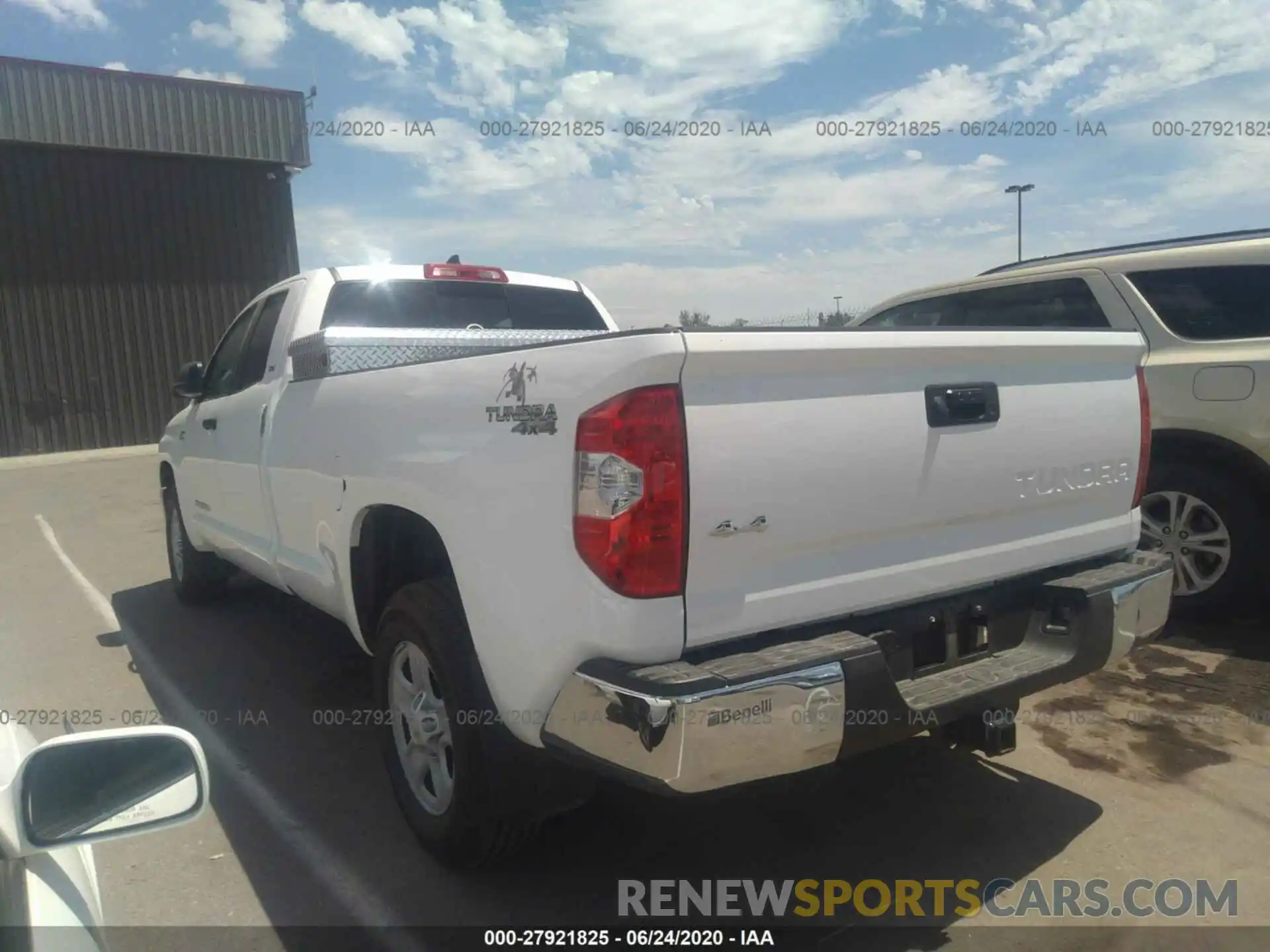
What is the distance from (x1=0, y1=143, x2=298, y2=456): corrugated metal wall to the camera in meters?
17.0

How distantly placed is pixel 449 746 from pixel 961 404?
6.03 ft

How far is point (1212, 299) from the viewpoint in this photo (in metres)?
4.85

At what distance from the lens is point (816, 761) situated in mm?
2223

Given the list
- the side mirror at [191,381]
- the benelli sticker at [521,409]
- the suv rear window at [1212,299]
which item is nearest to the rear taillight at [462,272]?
the side mirror at [191,381]

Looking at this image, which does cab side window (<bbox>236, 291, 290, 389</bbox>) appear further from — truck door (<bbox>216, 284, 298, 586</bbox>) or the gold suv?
the gold suv

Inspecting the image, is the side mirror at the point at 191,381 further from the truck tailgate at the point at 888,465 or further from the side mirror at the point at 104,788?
the side mirror at the point at 104,788

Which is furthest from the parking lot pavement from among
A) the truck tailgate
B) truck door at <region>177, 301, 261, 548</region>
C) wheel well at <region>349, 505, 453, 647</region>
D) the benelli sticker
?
the benelli sticker

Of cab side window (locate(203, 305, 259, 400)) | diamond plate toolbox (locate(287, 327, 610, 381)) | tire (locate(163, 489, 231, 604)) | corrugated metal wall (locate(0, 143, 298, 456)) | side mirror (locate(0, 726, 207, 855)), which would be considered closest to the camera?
side mirror (locate(0, 726, 207, 855))

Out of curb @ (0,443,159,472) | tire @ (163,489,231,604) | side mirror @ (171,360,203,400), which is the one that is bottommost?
curb @ (0,443,159,472)

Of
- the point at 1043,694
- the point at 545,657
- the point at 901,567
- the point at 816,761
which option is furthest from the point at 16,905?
the point at 1043,694

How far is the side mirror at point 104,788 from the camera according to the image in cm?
130

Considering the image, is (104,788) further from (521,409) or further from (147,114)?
(147,114)

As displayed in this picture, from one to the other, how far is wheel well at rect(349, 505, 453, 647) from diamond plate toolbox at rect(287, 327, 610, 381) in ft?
1.68

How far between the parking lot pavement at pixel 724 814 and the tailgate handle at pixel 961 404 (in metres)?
1.12
